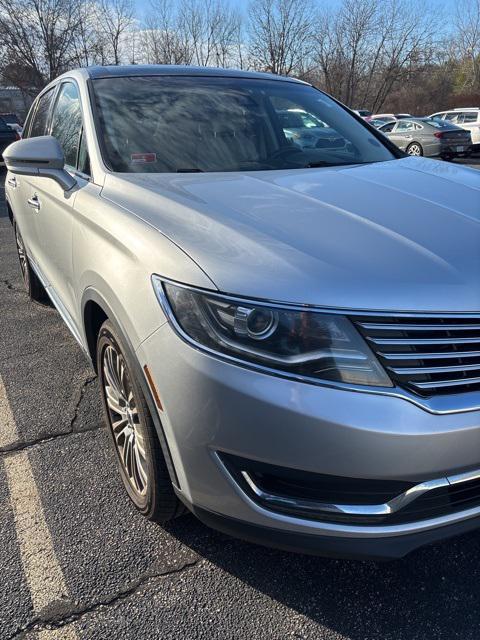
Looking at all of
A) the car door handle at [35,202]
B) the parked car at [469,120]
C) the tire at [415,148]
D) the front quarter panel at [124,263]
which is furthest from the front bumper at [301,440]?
the parked car at [469,120]

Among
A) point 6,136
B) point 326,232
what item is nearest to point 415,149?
point 6,136

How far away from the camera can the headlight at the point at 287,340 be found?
1.42 m

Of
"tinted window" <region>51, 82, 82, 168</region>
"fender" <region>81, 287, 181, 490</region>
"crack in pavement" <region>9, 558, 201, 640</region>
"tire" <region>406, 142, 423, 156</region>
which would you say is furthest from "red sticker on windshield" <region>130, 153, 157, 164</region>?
"tire" <region>406, 142, 423, 156</region>

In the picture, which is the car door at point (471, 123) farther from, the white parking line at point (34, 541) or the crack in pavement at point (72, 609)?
the crack in pavement at point (72, 609)

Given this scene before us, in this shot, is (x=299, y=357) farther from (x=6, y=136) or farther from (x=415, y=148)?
(x=415, y=148)

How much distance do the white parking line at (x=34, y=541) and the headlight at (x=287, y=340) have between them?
1052mm

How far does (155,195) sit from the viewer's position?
2.07 metres

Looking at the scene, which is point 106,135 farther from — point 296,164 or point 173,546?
point 173,546

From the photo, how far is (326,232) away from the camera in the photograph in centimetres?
171

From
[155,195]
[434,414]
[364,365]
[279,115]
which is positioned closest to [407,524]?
[434,414]

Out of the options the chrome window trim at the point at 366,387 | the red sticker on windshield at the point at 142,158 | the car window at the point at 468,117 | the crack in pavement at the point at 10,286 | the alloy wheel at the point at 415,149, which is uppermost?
the car window at the point at 468,117

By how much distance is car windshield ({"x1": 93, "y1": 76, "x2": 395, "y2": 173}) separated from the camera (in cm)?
258

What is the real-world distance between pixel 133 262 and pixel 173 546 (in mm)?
1069

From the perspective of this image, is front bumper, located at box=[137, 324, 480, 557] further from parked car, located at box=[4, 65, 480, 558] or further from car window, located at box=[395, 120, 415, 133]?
car window, located at box=[395, 120, 415, 133]
